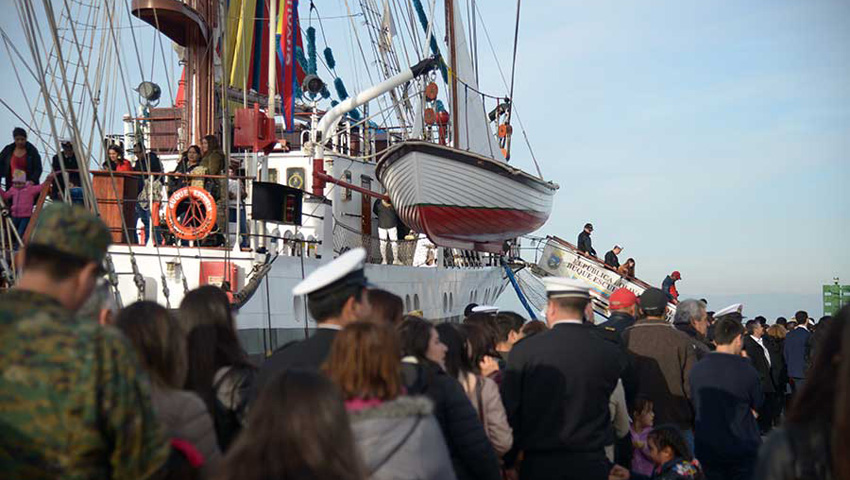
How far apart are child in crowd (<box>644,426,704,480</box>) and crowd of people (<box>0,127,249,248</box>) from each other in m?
5.39

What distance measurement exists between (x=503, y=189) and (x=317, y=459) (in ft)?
50.3

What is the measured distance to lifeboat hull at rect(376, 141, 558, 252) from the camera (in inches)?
629

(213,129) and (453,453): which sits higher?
(213,129)

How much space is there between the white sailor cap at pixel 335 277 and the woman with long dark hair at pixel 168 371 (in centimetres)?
57

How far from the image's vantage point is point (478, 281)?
25688 mm

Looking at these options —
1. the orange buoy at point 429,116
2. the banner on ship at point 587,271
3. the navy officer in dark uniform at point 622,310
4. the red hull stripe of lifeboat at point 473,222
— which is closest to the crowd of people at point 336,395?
the navy officer in dark uniform at point 622,310

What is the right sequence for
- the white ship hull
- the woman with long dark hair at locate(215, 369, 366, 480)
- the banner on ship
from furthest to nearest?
the banner on ship, the white ship hull, the woman with long dark hair at locate(215, 369, 366, 480)

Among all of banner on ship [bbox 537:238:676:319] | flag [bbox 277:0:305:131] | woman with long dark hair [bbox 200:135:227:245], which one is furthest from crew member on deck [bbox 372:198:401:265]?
banner on ship [bbox 537:238:676:319]

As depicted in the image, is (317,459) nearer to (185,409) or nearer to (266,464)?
(266,464)

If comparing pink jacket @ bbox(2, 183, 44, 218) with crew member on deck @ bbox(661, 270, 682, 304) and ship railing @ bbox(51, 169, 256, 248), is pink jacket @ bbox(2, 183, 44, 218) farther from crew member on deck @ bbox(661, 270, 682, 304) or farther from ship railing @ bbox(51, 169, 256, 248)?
crew member on deck @ bbox(661, 270, 682, 304)

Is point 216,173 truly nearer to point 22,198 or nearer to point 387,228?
point 22,198

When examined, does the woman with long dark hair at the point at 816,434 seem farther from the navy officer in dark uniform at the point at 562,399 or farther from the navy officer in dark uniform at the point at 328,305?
the navy officer in dark uniform at the point at 562,399

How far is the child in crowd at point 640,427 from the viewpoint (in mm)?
6051

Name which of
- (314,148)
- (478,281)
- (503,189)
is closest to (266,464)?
(314,148)
